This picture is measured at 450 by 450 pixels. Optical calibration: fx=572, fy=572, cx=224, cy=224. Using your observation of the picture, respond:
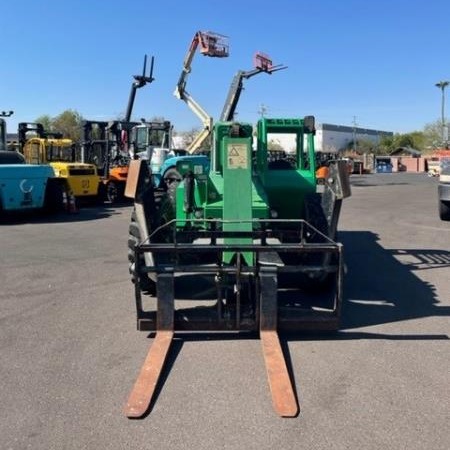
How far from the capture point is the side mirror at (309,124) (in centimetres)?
808

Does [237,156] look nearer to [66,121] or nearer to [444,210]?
[444,210]

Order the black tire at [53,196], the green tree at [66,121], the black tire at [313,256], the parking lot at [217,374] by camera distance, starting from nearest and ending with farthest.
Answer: the parking lot at [217,374] < the black tire at [313,256] < the black tire at [53,196] < the green tree at [66,121]

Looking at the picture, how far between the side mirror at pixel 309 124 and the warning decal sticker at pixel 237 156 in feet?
5.76

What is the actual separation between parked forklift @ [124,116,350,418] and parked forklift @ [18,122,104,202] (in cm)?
1103

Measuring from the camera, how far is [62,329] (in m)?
6.10

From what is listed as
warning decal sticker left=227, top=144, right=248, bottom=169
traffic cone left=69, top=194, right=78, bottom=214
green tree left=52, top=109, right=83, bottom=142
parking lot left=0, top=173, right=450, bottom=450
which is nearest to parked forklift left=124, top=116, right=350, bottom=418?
warning decal sticker left=227, top=144, right=248, bottom=169

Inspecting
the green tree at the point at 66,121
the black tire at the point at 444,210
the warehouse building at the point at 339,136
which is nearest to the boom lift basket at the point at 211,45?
the black tire at the point at 444,210

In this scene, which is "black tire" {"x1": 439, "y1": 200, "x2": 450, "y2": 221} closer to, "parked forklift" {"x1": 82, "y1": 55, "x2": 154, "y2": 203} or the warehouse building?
"parked forklift" {"x1": 82, "y1": 55, "x2": 154, "y2": 203}

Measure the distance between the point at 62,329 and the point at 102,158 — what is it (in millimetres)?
16730

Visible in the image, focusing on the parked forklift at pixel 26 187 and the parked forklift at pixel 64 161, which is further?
the parked forklift at pixel 64 161

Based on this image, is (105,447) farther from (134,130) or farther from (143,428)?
(134,130)

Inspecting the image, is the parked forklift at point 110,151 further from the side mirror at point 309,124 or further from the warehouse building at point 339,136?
the warehouse building at point 339,136

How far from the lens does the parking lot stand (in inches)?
149

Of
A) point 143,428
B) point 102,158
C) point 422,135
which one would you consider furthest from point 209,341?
point 422,135
